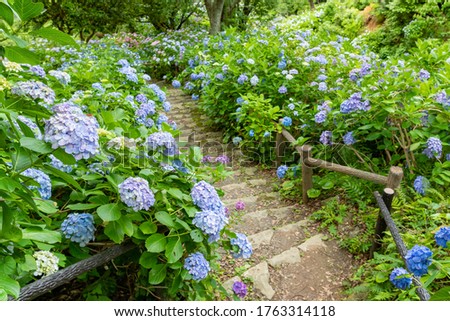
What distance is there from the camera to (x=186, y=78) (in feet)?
26.6

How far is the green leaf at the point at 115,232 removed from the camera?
1.66 m

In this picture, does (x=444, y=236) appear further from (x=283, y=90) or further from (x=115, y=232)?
(x=283, y=90)

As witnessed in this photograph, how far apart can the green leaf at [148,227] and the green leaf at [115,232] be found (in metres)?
0.12

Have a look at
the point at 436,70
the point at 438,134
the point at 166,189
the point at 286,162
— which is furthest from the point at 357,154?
the point at 166,189

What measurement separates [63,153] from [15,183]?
0.15 meters

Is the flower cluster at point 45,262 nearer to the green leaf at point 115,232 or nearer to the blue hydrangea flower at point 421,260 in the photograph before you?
the green leaf at point 115,232

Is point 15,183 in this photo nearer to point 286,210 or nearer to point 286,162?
point 286,210

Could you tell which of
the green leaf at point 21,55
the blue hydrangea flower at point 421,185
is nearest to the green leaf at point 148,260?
the green leaf at point 21,55

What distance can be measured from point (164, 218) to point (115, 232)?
23cm

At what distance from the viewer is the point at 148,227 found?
1.79m

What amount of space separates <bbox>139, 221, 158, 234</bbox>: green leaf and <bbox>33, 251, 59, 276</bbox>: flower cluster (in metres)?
0.40

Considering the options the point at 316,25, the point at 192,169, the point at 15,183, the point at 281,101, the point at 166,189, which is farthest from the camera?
the point at 316,25

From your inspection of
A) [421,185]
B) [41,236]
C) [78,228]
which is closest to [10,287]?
[41,236]

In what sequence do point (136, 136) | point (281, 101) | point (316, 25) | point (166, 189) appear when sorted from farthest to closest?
point (316, 25) < point (281, 101) < point (136, 136) < point (166, 189)
